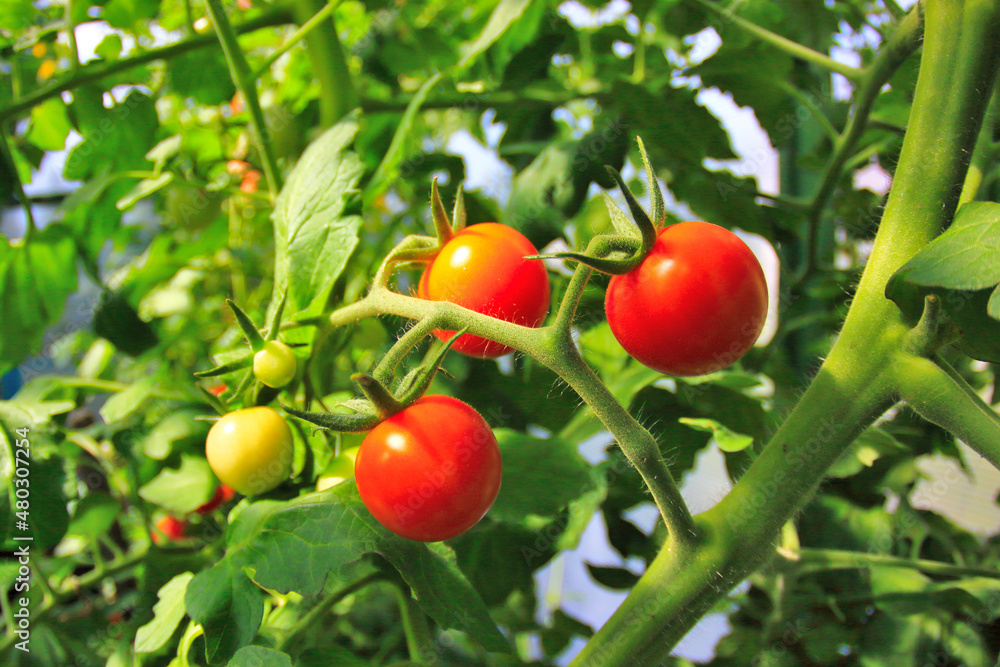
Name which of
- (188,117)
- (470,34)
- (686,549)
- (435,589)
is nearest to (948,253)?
(686,549)

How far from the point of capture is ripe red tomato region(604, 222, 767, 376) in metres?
0.26

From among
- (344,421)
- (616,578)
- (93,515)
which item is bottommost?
(616,578)

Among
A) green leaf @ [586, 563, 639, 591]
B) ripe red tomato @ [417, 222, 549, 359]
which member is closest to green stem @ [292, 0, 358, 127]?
ripe red tomato @ [417, 222, 549, 359]

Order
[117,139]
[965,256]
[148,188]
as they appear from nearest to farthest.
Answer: [965,256]
[148,188]
[117,139]

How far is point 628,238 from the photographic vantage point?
0.26 metres

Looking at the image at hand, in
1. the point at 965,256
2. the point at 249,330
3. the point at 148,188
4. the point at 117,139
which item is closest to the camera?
the point at 965,256

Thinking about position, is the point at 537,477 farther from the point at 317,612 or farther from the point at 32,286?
the point at 32,286

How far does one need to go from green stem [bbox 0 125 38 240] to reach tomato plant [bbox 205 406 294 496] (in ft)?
1.05

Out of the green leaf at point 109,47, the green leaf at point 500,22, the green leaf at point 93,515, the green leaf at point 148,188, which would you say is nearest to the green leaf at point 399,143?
the green leaf at point 500,22

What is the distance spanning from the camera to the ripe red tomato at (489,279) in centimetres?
31

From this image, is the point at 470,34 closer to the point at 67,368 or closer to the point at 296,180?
the point at 296,180

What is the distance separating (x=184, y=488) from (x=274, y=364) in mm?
196

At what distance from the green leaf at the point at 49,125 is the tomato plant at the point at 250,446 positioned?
1.35ft

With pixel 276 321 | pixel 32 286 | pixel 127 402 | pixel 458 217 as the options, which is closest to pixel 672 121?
pixel 458 217
